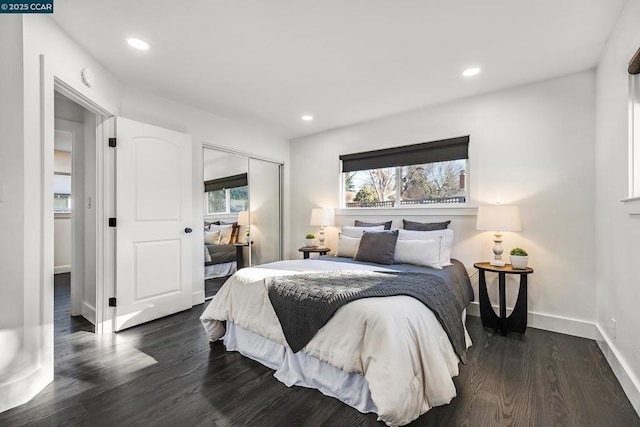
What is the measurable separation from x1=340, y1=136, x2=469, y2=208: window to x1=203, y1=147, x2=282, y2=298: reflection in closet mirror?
1253 mm

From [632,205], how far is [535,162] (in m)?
1.27

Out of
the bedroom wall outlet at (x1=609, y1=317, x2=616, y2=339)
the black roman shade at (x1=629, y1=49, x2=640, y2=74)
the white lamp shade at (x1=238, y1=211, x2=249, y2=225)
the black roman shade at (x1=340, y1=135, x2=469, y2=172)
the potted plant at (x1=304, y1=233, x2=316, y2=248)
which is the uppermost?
the black roman shade at (x1=629, y1=49, x2=640, y2=74)

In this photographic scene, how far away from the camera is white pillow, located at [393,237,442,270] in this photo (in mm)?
2826

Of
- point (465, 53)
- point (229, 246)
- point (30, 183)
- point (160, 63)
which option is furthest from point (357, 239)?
point (30, 183)

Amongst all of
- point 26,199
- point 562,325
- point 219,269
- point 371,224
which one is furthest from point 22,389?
point 562,325

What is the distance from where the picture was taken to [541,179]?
287 centimetres

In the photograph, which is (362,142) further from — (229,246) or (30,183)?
(30,183)

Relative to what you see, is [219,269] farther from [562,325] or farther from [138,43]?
[562,325]

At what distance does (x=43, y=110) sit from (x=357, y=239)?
2.91 metres

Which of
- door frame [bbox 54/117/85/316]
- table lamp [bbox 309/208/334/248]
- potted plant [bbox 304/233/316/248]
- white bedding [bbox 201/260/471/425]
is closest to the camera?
white bedding [bbox 201/260/471/425]

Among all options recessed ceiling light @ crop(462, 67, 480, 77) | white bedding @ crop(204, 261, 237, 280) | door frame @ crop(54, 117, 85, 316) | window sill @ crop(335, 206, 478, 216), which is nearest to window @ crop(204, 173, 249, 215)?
white bedding @ crop(204, 261, 237, 280)

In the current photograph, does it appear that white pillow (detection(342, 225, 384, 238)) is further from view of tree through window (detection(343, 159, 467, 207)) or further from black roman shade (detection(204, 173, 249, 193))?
black roman shade (detection(204, 173, 249, 193))

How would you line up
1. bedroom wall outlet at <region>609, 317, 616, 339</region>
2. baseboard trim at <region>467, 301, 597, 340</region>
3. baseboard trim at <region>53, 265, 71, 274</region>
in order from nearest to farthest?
bedroom wall outlet at <region>609, 317, 616, 339</region>
baseboard trim at <region>467, 301, 597, 340</region>
baseboard trim at <region>53, 265, 71, 274</region>

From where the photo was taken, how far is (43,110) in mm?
1898
